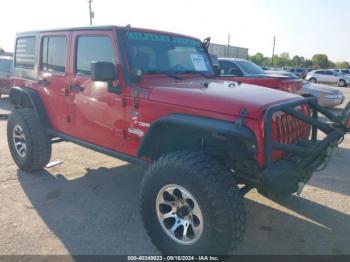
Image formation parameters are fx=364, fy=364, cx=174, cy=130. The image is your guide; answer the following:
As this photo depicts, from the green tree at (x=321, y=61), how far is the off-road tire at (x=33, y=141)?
261 feet

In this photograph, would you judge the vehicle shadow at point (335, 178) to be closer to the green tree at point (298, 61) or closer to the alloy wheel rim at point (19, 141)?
the alloy wheel rim at point (19, 141)

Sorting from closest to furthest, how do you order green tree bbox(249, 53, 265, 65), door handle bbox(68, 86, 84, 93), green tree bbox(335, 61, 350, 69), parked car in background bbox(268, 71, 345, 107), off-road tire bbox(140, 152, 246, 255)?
off-road tire bbox(140, 152, 246, 255) < door handle bbox(68, 86, 84, 93) < parked car in background bbox(268, 71, 345, 107) < green tree bbox(249, 53, 265, 65) < green tree bbox(335, 61, 350, 69)

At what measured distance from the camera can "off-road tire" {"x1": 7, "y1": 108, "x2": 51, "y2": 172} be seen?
16.5 feet

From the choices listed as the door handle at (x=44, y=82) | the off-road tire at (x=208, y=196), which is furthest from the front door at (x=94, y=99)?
the off-road tire at (x=208, y=196)

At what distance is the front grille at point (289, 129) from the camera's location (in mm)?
3129

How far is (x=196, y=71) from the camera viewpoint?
4.46 meters

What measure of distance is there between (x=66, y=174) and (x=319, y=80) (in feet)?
98.6

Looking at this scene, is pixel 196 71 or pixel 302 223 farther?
pixel 196 71

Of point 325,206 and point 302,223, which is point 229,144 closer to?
point 302,223

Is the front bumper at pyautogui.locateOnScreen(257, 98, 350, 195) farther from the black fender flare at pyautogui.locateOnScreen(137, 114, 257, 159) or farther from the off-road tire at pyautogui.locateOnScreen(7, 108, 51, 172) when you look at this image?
the off-road tire at pyautogui.locateOnScreen(7, 108, 51, 172)

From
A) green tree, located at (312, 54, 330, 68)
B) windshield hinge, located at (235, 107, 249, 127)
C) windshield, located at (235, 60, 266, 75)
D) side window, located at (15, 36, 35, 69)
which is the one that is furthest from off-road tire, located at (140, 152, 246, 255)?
green tree, located at (312, 54, 330, 68)

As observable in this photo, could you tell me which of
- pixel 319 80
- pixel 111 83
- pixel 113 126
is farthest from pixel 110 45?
pixel 319 80

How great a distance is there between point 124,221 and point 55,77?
2.10 meters

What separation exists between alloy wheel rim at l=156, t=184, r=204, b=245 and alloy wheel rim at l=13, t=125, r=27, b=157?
116 inches
